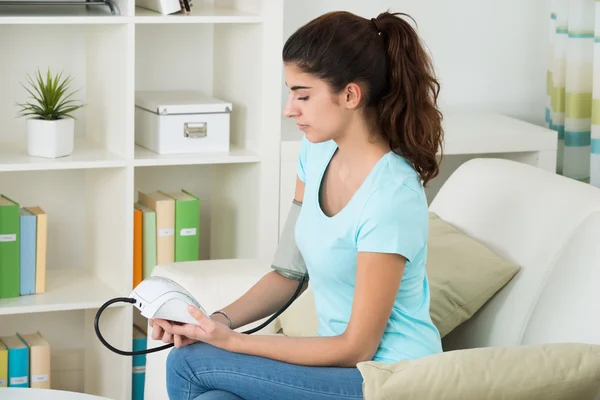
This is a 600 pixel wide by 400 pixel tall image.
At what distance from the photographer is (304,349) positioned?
160 cm

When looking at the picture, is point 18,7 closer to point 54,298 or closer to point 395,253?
point 54,298

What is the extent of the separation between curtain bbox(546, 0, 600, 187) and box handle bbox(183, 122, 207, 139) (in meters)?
1.08

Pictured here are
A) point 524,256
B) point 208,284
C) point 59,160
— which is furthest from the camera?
point 59,160

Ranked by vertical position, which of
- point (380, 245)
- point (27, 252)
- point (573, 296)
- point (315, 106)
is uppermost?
point (315, 106)

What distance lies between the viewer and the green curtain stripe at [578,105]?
3.01 meters

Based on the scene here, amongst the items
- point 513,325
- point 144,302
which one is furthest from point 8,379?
point 513,325

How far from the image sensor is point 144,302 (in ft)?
5.39

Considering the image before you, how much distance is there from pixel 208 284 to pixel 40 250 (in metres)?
0.66

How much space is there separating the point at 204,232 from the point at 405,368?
1637 millimetres

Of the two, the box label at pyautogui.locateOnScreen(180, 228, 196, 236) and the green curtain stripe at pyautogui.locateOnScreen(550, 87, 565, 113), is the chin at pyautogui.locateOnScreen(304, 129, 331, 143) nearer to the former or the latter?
the box label at pyautogui.locateOnScreen(180, 228, 196, 236)

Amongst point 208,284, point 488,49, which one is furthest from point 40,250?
point 488,49

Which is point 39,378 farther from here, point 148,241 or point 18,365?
point 148,241

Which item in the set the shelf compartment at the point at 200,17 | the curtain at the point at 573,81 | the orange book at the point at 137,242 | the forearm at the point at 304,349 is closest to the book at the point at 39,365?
the orange book at the point at 137,242

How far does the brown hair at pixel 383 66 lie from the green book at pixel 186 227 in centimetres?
113
